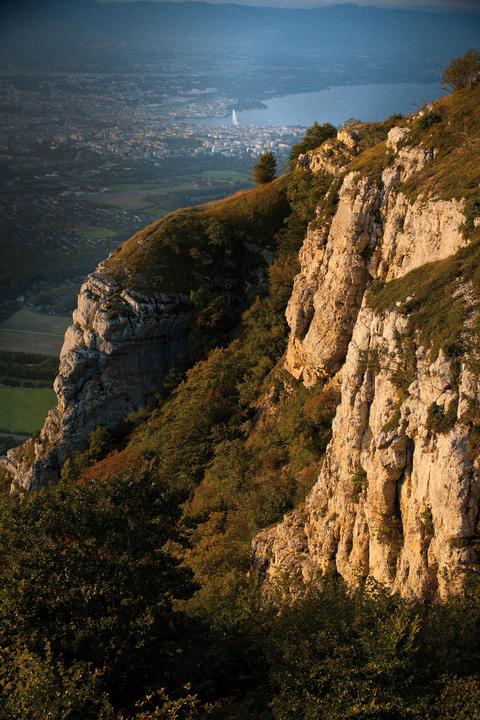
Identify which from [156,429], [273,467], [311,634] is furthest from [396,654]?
[156,429]

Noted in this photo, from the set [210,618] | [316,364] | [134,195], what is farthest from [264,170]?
[134,195]

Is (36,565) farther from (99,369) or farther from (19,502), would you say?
(99,369)

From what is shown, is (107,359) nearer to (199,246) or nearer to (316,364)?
(199,246)

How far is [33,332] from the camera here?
4919 inches

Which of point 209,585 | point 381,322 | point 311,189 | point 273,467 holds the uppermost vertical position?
point 311,189

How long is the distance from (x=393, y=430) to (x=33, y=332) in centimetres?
10844

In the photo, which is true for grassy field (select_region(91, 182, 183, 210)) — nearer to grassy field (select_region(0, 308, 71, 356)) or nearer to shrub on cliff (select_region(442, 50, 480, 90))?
grassy field (select_region(0, 308, 71, 356))

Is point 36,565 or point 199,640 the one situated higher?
point 36,565

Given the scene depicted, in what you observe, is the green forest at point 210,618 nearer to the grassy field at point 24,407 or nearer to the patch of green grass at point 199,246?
the patch of green grass at point 199,246

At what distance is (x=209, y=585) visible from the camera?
31266 mm

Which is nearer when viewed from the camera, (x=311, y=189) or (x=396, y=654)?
(x=396, y=654)

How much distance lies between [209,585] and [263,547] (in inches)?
112

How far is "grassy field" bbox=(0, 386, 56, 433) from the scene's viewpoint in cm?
9000

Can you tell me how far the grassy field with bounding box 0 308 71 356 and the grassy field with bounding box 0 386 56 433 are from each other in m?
15.0
